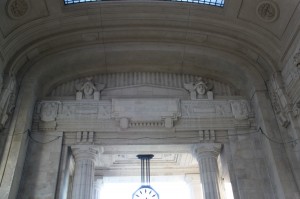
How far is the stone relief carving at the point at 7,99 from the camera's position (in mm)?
11258

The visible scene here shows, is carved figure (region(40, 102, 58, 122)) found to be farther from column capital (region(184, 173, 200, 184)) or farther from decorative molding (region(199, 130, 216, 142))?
column capital (region(184, 173, 200, 184))

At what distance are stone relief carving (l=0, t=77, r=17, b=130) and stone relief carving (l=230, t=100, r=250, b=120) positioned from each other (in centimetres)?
856

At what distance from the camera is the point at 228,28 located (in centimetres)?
1326

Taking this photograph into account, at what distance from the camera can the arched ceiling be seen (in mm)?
12234

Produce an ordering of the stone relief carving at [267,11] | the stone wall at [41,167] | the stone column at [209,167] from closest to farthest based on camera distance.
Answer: the stone wall at [41,167]
the stone column at [209,167]
the stone relief carving at [267,11]

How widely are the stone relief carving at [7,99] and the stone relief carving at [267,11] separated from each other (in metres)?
9.62

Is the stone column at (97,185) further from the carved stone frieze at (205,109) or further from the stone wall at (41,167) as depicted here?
the carved stone frieze at (205,109)

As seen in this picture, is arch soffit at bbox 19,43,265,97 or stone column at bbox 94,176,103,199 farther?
stone column at bbox 94,176,103,199

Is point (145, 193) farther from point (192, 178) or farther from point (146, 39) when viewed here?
point (146, 39)

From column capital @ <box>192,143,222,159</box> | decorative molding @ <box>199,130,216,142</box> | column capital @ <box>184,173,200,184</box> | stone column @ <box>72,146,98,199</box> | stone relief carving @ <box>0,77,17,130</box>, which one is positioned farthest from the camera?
column capital @ <box>184,173,200,184</box>

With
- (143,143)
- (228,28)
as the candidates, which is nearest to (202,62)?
(228,28)

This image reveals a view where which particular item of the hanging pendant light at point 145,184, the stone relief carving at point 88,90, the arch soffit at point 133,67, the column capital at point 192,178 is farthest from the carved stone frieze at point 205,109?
the column capital at point 192,178

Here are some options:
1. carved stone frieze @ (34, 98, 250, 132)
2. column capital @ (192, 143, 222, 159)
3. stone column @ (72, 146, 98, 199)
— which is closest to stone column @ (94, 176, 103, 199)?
stone column @ (72, 146, 98, 199)

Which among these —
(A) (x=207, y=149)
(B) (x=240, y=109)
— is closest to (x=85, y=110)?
(A) (x=207, y=149)
